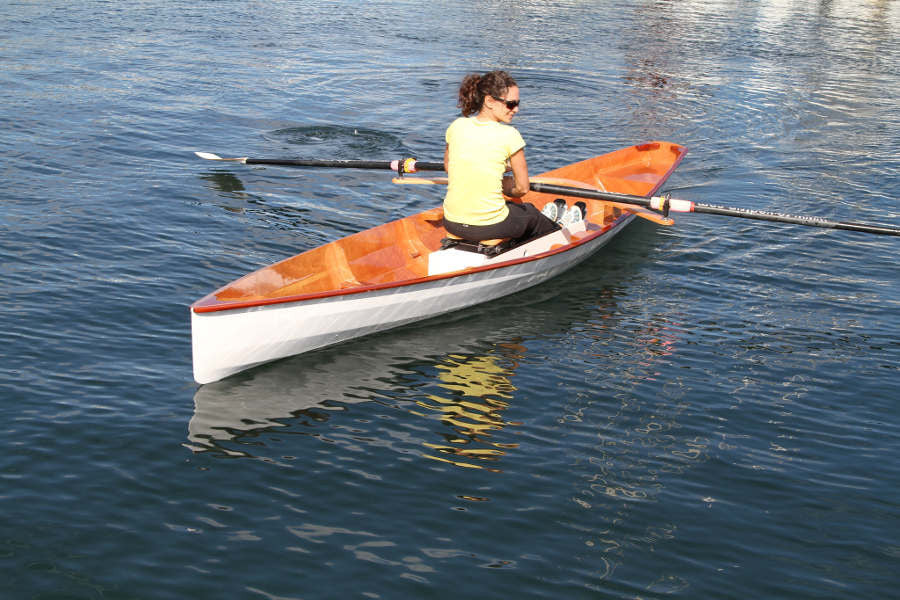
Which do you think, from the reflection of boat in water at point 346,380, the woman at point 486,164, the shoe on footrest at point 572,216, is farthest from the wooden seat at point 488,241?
the shoe on footrest at point 572,216

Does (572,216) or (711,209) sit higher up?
(711,209)

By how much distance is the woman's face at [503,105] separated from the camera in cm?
941

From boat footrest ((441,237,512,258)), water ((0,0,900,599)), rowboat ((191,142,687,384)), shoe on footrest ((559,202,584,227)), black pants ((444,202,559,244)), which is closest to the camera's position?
water ((0,0,900,599))

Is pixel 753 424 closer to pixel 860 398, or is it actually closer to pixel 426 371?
pixel 860 398

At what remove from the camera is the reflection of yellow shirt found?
32.6 feet

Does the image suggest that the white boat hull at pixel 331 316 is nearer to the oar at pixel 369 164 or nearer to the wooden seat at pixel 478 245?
the wooden seat at pixel 478 245

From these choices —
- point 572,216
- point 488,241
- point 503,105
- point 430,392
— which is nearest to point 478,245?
point 488,241

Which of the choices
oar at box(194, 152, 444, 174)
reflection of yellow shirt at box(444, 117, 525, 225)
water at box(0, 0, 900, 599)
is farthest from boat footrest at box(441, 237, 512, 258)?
oar at box(194, 152, 444, 174)

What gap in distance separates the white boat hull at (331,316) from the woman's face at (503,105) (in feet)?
6.29

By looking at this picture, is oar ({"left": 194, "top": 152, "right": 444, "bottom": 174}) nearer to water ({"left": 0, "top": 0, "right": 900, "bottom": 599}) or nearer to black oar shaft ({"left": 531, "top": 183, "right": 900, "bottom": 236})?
water ({"left": 0, "top": 0, "right": 900, "bottom": 599})

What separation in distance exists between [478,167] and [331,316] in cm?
224

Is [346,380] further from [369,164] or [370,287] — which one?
[369,164]

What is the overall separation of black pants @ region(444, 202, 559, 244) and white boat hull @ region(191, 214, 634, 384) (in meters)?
0.16

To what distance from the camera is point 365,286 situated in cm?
973
